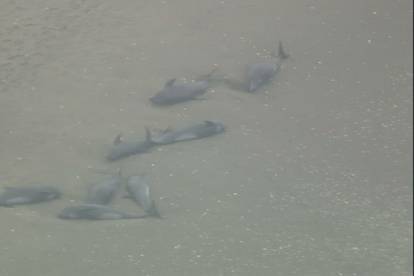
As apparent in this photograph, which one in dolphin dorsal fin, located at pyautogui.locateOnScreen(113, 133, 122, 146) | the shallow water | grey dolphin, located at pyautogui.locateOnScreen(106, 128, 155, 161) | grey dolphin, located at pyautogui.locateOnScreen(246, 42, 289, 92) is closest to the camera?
the shallow water

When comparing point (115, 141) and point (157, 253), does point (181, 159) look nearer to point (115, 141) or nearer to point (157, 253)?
point (115, 141)

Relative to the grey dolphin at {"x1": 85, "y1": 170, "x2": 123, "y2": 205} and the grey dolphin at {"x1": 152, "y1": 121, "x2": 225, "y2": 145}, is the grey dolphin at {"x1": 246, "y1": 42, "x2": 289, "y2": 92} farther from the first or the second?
the grey dolphin at {"x1": 85, "y1": 170, "x2": 123, "y2": 205}

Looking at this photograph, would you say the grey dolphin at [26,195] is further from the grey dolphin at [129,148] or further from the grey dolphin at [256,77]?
the grey dolphin at [256,77]

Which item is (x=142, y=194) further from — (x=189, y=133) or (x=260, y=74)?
(x=260, y=74)

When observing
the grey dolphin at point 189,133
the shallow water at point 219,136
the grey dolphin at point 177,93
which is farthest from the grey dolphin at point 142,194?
the grey dolphin at point 177,93

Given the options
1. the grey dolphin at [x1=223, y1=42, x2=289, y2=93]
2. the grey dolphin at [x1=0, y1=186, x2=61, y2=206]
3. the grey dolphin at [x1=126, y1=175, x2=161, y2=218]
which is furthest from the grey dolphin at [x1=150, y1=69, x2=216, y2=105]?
the grey dolphin at [x1=0, y1=186, x2=61, y2=206]

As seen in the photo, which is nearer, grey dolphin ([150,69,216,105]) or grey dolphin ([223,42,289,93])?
grey dolphin ([150,69,216,105])

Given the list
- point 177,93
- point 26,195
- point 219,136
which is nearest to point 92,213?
point 26,195

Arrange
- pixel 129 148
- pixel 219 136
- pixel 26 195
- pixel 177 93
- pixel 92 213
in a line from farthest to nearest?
1. pixel 177 93
2. pixel 219 136
3. pixel 129 148
4. pixel 26 195
5. pixel 92 213
